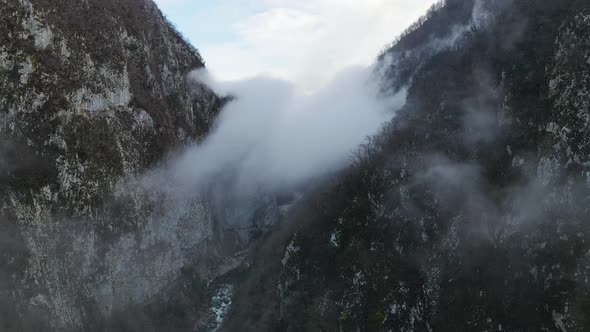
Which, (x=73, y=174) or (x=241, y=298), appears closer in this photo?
(x=73, y=174)

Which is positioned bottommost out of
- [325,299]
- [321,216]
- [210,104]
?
[325,299]

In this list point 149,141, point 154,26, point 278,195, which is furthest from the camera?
point 278,195

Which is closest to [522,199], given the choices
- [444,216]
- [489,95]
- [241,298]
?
[444,216]

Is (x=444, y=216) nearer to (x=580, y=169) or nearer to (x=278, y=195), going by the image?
(x=580, y=169)

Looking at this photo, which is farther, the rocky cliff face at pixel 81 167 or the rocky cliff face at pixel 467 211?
the rocky cliff face at pixel 81 167
